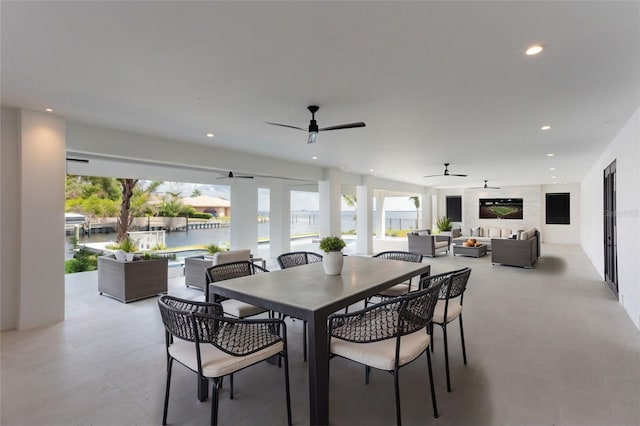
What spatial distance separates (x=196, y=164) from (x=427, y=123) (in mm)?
3917

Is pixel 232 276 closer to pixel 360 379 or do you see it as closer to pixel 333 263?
pixel 333 263

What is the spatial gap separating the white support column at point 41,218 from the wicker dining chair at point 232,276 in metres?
2.41

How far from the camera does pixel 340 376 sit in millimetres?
2633

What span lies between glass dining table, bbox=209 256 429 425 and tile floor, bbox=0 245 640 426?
41 centimetres

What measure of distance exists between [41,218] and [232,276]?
2.61 metres

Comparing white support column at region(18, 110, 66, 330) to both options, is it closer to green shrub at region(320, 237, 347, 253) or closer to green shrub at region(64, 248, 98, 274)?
green shrub at region(320, 237, 347, 253)

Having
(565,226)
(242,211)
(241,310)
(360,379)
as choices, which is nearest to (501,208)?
(565,226)

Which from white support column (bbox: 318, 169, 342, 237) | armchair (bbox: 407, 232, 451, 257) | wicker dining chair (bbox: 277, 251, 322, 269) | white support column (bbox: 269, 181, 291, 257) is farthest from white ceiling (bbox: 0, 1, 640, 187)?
white support column (bbox: 269, 181, 291, 257)

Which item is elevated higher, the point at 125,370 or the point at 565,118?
the point at 565,118

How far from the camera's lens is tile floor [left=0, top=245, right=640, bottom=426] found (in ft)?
6.96

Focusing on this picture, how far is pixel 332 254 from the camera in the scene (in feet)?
9.68

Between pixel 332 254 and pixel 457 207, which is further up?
pixel 457 207

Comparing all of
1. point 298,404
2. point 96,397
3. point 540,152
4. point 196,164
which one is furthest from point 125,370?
point 540,152

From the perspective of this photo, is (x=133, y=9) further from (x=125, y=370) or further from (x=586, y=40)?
(x=586, y=40)
